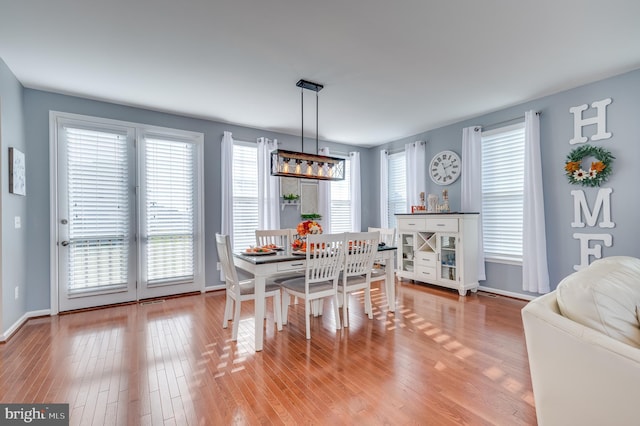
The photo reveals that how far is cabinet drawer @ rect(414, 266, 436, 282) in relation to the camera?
15.6 feet

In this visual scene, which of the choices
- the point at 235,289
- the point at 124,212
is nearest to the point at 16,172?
the point at 124,212

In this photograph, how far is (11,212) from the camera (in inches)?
122

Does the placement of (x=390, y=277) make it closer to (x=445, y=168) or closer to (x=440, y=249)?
(x=440, y=249)

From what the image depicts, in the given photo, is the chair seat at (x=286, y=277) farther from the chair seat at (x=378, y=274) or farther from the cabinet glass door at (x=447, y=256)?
the cabinet glass door at (x=447, y=256)

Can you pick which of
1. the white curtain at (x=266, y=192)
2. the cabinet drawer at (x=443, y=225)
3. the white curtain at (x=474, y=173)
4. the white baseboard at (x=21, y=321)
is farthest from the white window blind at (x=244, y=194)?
the white curtain at (x=474, y=173)

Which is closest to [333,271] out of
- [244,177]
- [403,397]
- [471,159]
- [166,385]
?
[403,397]

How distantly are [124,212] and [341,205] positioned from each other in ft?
12.5

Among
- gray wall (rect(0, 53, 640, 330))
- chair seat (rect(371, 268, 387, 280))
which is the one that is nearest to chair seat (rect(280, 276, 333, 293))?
chair seat (rect(371, 268, 387, 280))

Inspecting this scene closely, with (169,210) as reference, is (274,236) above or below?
below

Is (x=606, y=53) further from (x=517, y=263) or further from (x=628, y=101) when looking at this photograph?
(x=517, y=263)

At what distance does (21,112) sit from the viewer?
3424mm

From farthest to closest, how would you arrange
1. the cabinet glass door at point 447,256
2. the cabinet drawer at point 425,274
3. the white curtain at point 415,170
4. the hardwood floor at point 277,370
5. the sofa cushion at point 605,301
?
the white curtain at point 415,170 < the cabinet drawer at point 425,274 < the cabinet glass door at point 447,256 < the hardwood floor at point 277,370 < the sofa cushion at point 605,301

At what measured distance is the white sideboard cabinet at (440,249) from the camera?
4.38m

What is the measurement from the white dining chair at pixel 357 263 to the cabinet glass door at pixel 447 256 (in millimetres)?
1773
